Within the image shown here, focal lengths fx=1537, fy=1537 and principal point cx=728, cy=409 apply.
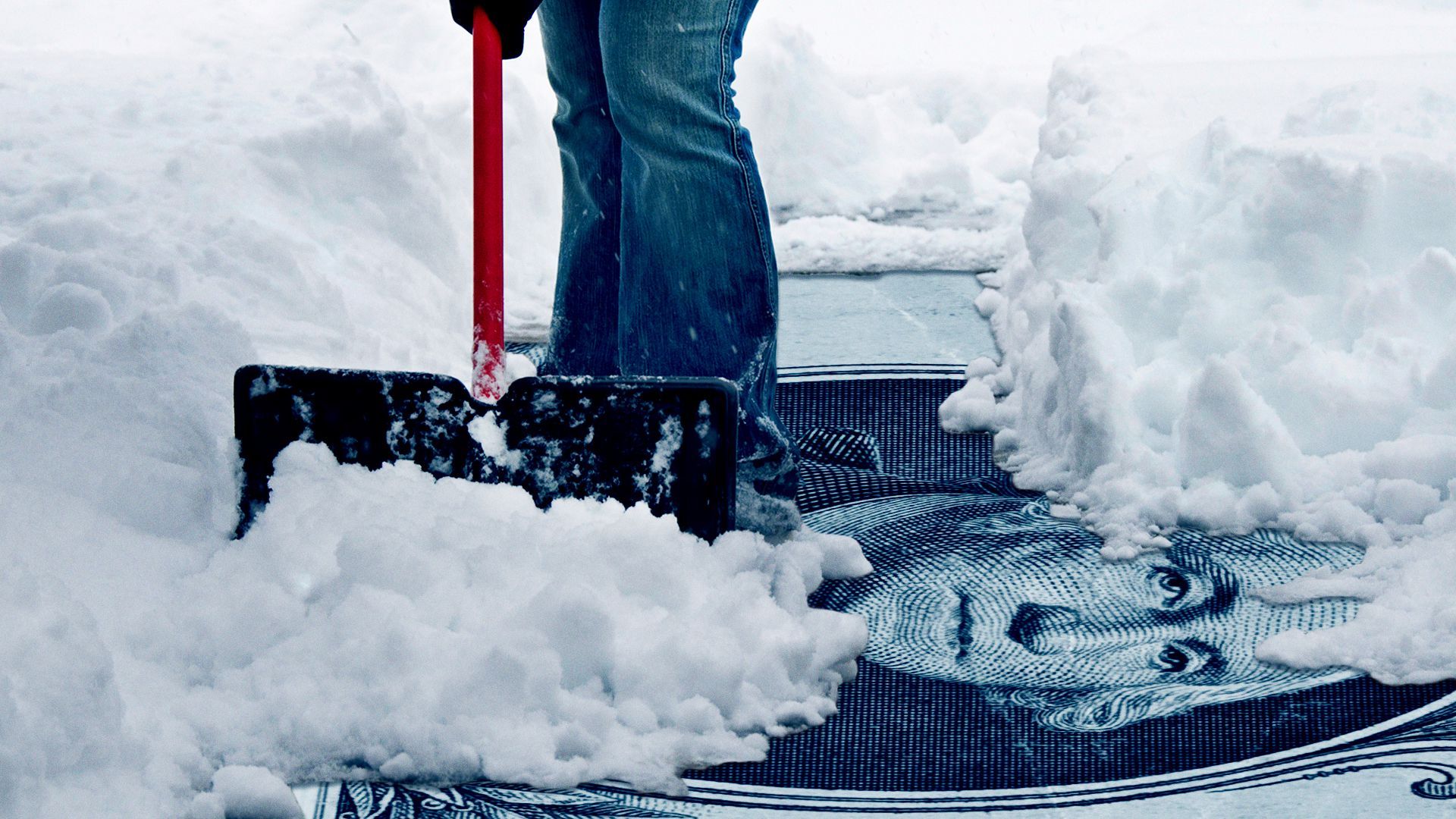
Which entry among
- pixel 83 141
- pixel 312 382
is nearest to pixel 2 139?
pixel 83 141

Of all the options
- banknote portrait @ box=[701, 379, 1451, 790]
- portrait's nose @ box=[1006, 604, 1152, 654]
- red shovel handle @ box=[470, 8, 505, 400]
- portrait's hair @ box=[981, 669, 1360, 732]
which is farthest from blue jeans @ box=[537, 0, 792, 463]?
portrait's hair @ box=[981, 669, 1360, 732]

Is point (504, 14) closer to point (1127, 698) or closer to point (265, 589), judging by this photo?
point (265, 589)

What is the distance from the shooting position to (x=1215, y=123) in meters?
2.53

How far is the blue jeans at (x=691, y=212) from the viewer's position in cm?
181

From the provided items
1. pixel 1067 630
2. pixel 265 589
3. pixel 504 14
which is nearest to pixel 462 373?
pixel 504 14

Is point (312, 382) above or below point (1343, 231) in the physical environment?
below

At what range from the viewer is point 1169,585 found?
1810mm

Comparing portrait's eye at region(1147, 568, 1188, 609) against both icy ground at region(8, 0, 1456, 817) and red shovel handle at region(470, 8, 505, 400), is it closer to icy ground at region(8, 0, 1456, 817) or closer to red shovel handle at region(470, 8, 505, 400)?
icy ground at region(8, 0, 1456, 817)

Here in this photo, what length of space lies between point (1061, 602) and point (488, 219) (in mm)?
810

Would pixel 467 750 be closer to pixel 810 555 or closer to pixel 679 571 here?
pixel 679 571

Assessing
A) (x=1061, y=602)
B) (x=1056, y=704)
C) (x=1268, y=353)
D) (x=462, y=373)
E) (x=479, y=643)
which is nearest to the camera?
(x=479, y=643)

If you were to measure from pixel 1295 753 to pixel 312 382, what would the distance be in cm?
107

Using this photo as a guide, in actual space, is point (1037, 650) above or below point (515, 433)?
below

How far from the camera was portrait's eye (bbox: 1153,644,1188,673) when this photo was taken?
161cm
